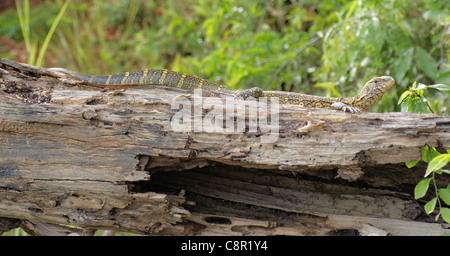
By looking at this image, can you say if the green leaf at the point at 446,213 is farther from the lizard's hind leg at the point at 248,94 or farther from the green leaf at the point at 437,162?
the lizard's hind leg at the point at 248,94

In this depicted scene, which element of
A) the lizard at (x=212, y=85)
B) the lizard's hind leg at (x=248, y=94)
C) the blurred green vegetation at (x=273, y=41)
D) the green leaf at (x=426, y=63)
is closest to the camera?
the lizard at (x=212, y=85)

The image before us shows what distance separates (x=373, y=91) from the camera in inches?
214

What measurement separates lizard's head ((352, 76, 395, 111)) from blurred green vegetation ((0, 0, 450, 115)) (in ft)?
1.95

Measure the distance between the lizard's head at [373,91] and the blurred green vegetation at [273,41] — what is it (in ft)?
1.95

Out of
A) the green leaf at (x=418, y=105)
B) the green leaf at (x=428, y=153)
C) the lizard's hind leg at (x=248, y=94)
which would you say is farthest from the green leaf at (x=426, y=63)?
the green leaf at (x=428, y=153)

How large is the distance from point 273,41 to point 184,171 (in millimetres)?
4567

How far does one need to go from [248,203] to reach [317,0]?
5.69 m

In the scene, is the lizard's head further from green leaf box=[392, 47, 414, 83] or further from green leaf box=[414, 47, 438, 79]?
green leaf box=[414, 47, 438, 79]

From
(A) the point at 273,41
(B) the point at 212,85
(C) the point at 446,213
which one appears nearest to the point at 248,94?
(B) the point at 212,85

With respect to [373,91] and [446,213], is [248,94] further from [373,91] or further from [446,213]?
[446,213]

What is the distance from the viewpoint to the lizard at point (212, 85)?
4854 mm

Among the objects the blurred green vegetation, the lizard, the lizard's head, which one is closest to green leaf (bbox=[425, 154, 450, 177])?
the lizard

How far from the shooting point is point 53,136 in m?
4.14

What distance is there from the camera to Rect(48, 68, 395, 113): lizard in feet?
15.9
